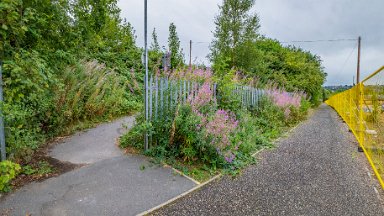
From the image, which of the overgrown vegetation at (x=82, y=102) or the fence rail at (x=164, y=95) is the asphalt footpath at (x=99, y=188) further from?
the fence rail at (x=164, y=95)

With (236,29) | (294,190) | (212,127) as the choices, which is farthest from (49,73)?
(236,29)

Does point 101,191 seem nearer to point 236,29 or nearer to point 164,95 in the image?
point 164,95

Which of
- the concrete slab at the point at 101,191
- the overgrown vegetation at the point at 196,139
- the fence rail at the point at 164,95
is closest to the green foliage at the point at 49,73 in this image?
the fence rail at the point at 164,95

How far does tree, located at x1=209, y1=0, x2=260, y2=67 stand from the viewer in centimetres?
1505

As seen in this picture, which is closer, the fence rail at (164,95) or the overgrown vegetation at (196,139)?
the overgrown vegetation at (196,139)

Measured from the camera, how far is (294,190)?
360cm

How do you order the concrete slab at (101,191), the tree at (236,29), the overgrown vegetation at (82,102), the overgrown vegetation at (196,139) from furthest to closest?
the tree at (236,29)
the overgrown vegetation at (196,139)
the overgrown vegetation at (82,102)
the concrete slab at (101,191)

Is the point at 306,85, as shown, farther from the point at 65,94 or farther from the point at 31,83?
the point at 31,83

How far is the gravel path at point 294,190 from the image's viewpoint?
3.06 metres

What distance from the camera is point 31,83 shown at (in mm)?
3090

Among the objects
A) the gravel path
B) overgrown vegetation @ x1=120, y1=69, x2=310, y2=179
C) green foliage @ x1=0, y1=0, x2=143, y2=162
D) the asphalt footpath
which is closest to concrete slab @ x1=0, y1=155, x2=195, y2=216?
the asphalt footpath

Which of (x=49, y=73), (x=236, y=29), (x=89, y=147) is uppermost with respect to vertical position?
(x=236, y=29)

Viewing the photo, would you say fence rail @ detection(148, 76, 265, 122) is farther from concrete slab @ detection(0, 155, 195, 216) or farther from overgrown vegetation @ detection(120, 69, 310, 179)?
concrete slab @ detection(0, 155, 195, 216)

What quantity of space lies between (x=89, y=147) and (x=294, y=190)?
13.6ft
